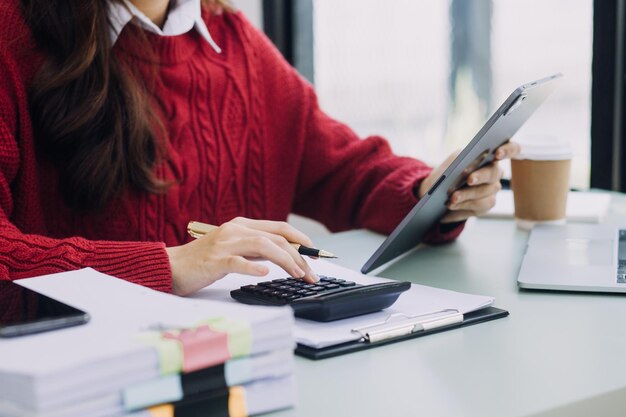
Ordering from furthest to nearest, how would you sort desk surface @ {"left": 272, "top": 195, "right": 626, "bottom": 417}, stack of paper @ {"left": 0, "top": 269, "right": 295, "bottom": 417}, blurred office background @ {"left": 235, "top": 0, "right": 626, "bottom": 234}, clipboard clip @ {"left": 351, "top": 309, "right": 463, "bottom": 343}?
blurred office background @ {"left": 235, "top": 0, "right": 626, "bottom": 234}
clipboard clip @ {"left": 351, "top": 309, "right": 463, "bottom": 343}
desk surface @ {"left": 272, "top": 195, "right": 626, "bottom": 417}
stack of paper @ {"left": 0, "top": 269, "right": 295, "bottom": 417}

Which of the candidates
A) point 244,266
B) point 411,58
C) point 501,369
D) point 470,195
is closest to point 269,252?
point 244,266

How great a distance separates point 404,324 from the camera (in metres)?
0.81

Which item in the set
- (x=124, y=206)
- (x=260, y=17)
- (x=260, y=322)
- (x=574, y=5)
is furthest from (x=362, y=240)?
(x=260, y=17)

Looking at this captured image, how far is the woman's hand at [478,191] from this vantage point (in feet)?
3.86

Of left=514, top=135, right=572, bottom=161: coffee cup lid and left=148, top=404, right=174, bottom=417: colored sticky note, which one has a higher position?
left=514, top=135, right=572, bottom=161: coffee cup lid

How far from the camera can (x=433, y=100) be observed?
2.45 metres

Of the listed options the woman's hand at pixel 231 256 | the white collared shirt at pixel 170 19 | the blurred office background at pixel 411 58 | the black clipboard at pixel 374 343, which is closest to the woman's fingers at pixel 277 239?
the woman's hand at pixel 231 256

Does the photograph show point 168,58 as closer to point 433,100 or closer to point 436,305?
point 436,305

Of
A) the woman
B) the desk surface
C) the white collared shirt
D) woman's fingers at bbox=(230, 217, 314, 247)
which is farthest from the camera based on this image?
the white collared shirt

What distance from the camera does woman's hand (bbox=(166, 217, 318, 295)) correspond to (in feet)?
2.88

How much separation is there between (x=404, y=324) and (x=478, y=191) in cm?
43

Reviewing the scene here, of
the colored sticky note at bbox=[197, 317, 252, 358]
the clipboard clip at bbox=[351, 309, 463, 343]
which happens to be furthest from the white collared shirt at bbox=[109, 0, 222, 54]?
the colored sticky note at bbox=[197, 317, 252, 358]

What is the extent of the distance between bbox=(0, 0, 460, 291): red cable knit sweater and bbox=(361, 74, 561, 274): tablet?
0.30 ft

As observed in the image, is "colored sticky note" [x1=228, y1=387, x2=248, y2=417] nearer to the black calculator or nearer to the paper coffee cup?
the black calculator
